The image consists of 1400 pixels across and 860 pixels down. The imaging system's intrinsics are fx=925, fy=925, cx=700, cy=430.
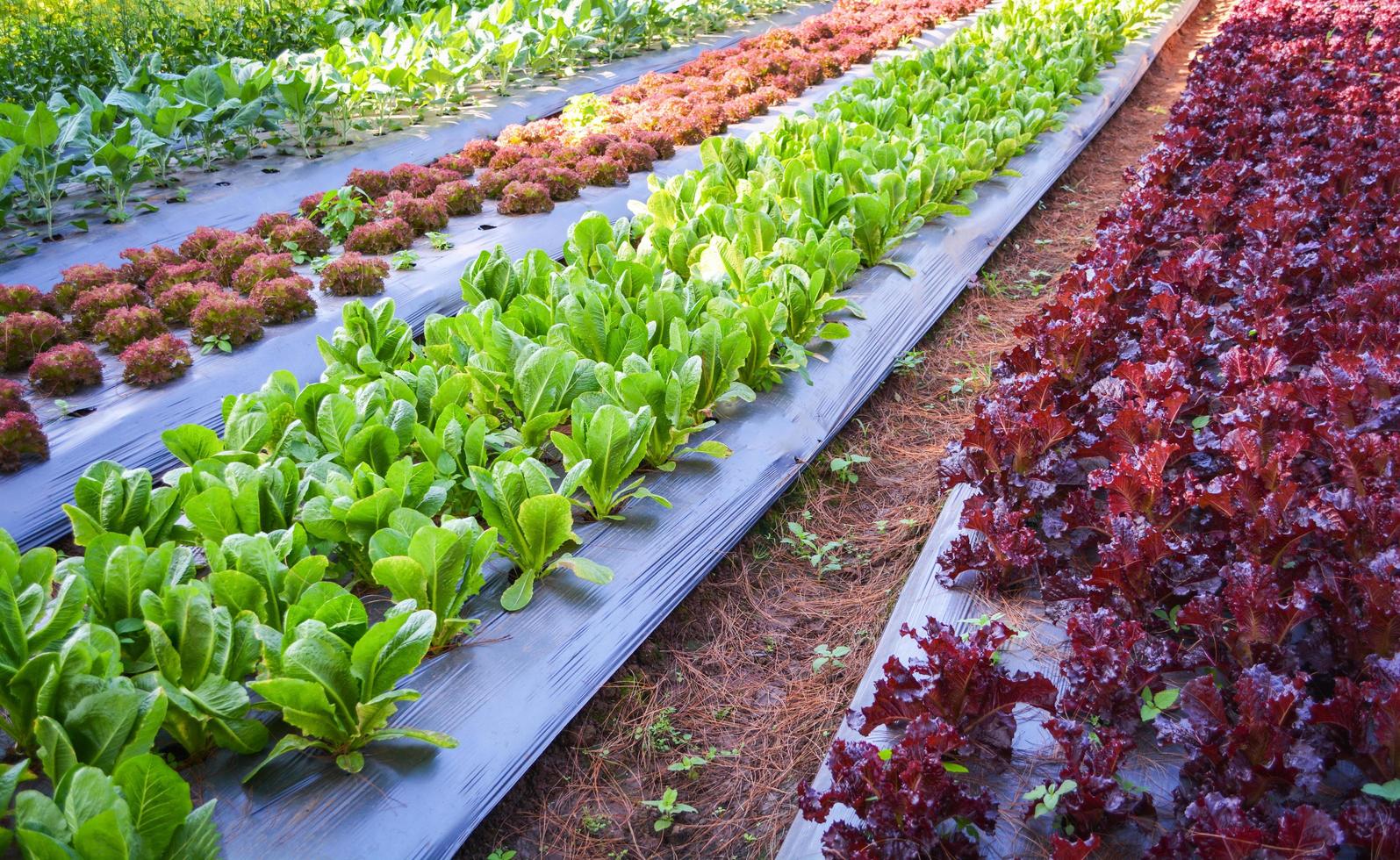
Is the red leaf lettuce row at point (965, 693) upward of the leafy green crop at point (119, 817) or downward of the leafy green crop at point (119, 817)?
downward

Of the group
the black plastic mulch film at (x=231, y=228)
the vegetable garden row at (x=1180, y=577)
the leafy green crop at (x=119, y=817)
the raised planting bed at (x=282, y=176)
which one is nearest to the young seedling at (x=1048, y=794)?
the vegetable garden row at (x=1180, y=577)

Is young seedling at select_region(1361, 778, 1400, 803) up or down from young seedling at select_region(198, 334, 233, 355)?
up

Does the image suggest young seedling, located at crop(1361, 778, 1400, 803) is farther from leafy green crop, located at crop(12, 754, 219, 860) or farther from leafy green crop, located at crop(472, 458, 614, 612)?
leafy green crop, located at crop(12, 754, 219, 860)

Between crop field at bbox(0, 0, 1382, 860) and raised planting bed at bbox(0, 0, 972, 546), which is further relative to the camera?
raised planting bed at bbox(0, 0, 972, 546)

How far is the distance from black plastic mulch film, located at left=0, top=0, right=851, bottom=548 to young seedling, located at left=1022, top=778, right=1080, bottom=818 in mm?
2938

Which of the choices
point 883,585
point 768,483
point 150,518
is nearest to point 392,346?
point 150,518

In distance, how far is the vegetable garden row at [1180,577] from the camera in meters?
1.68

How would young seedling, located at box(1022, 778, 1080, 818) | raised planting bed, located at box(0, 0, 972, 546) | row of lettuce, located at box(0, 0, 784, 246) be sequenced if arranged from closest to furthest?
1. young seedling, located at box(1022, 778, 1080, 818)
2. raised planting bed, located at box(0, 0, 972, 546)
3. row of lettuce, located at box(0, 0, 784, 246)

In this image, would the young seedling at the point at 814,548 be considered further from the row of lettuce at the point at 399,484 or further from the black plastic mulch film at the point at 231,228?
the black plastic mulch film at the point at 231,228

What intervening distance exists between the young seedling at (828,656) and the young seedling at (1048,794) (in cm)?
82

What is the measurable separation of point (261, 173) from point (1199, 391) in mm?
5377

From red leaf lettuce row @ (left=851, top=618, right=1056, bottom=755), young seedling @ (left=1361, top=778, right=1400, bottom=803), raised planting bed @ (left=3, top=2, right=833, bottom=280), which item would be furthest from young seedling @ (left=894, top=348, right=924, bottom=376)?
raised planting bed @ (left=3, top=2, right=833, bottom=280)

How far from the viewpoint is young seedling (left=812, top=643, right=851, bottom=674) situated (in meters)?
2.60

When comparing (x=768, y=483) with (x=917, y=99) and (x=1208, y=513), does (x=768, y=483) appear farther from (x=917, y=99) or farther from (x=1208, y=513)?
(x=917, y=99)
